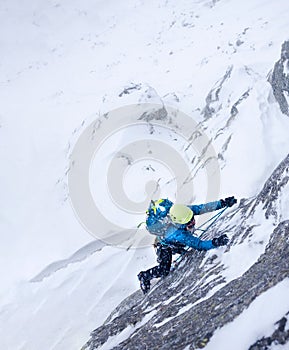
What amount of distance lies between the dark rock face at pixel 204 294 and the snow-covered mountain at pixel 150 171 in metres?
0.03

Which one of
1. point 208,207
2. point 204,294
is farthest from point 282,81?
point 204,294

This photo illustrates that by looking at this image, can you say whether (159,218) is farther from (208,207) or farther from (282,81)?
(282,81)

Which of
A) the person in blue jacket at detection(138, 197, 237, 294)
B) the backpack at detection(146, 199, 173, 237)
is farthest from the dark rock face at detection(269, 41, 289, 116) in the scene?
the backpack at detection(146, 199, 173, 237)

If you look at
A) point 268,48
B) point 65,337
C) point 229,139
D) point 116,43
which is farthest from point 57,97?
point 65,337

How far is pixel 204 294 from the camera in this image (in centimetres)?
621

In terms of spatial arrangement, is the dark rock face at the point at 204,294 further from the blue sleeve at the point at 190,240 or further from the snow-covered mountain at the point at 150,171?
the blue sleeve at the point at 190,240

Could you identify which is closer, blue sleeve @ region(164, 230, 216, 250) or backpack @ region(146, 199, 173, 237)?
blue sleeve @ region(164, 230, 216, 250)

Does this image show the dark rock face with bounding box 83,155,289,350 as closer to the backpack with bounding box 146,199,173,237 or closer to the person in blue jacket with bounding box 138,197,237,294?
the person in blue jacket with bounding box 138,197,237,294

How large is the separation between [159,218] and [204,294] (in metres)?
1.85

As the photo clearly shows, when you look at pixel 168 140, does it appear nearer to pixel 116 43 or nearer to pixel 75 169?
pixel 75 169

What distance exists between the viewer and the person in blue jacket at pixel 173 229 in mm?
6949

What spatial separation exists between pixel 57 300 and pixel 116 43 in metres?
38.0

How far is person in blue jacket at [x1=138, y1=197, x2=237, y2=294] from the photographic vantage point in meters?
6.95

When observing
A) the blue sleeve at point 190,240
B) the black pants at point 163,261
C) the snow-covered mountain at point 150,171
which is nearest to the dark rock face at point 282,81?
the snow-covered mountain at point 150,171
